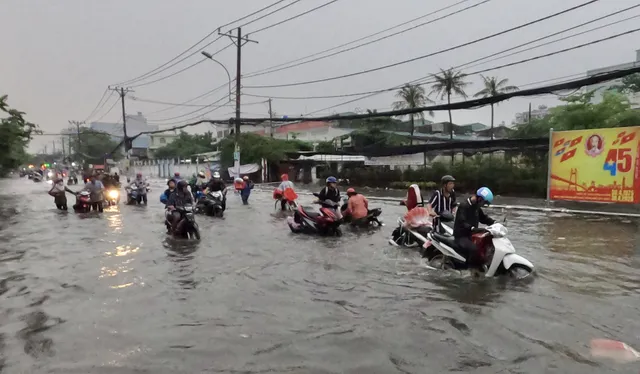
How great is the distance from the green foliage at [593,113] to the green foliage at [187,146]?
5022cm

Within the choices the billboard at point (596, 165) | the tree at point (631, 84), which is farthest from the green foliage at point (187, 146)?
the billboard at point (596, 165)

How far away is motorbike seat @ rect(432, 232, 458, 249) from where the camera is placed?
783 centimetres

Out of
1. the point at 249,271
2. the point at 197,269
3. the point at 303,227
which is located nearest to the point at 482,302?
the point at 249,271

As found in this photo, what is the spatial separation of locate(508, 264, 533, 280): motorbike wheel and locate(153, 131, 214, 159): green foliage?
6223cm

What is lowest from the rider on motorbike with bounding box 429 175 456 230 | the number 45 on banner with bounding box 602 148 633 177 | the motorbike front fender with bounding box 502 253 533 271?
the motorbike front fender with bounding box 502 253 533 271

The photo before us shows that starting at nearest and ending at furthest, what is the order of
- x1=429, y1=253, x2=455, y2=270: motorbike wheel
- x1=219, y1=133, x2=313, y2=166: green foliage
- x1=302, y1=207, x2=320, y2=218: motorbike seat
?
x1=429, y1=253, x2=455, y2=270: motorbike wheel
x1=302, y1=207, x2=320, y2=218: motorbike seat
x1=219, y1=133, x2=313, y2=166: green foliage

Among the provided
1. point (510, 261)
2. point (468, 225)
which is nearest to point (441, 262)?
point (468, 225)

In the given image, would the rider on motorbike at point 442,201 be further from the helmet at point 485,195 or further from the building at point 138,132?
the building at point 138,132

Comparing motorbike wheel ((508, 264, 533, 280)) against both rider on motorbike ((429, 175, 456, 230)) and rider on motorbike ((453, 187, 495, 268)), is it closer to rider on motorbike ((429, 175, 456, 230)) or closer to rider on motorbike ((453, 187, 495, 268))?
rider on motorbike ((453, 187, 495, 268))

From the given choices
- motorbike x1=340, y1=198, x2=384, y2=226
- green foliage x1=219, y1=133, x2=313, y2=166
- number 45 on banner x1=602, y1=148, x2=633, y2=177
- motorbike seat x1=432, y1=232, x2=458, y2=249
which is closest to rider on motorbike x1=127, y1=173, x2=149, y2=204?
motorbike x1=340, y1=198, x2=384, y2=226

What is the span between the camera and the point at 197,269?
8750 millimetres

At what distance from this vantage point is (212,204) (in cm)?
1764

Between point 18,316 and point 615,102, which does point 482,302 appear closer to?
point 18,316

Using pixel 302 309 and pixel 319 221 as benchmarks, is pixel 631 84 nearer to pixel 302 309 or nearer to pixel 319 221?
pixel 319 221
